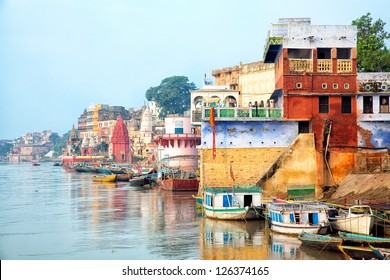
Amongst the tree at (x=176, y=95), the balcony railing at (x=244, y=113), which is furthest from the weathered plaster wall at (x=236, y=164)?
the tree at (x=176, y=95)

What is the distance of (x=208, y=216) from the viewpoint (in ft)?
87.4

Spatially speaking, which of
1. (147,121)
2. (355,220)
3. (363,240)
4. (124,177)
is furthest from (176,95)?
(363,240)

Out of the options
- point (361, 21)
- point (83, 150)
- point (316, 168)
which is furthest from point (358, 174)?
point (83, 150)

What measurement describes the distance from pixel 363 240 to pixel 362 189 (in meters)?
7.28

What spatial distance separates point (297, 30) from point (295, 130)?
427 centimetres

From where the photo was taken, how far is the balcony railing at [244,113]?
29484 millimetres

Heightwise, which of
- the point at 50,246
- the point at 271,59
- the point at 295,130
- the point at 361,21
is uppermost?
the point at 361,21

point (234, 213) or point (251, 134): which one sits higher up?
point (251, 134)

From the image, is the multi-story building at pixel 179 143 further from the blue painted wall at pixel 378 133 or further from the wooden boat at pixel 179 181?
the blue painted wall at pixel 378 133

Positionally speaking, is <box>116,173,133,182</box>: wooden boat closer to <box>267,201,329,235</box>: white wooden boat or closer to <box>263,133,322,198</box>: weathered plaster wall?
<box>263,133,322,198</box>: weathered plaster wall

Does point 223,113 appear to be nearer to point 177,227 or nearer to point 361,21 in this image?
point 177,227

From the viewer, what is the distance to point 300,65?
2944 centimetres

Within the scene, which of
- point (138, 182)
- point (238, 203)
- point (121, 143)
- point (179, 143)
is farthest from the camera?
point (121, 143)

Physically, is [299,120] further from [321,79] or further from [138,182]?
[138,182]
